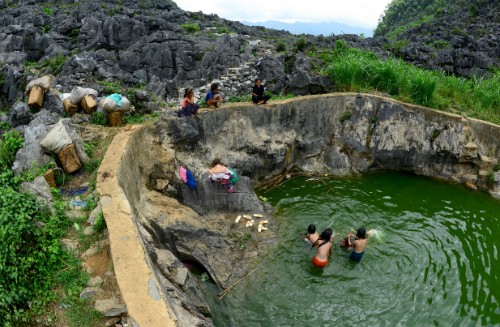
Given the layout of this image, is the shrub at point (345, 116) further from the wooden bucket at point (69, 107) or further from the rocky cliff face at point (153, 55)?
the wooden bucket at point (69, 107)

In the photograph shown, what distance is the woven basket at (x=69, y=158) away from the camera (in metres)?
6.55

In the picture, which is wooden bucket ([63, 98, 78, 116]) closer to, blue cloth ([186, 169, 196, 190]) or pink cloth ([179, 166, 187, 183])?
pink cloth ([179, 166, 187, 183])

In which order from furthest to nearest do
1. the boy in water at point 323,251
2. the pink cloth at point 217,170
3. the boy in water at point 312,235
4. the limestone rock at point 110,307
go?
the pink cloth at point 217,170 < the boy in water at point 312,235 < the boy in water at point 323,251 < the limestone rock at point 110,307

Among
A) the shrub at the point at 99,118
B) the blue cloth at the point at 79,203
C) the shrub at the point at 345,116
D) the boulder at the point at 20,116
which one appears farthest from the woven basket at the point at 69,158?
the shrub at the point at 345,116

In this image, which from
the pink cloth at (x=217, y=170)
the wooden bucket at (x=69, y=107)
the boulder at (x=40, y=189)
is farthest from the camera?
the pink cloth at (x=217, y=170)

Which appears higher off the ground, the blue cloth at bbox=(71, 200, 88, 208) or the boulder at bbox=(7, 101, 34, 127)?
the boulder at bbox=(7, 101, 34, 127)

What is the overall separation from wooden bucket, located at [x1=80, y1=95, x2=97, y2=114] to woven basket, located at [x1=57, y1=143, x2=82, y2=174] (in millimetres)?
2212

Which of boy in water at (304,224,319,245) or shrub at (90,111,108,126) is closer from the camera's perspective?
boy in water at (304,224,319,245)

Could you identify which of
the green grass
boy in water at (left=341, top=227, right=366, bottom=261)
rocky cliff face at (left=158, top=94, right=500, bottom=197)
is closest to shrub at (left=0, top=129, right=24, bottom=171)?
rocky cliff face at (left=158, top=94, right=500, bottom=197)

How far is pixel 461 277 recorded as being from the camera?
293 inches

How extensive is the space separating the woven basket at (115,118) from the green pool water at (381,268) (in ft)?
15.2

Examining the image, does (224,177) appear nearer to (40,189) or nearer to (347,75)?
(40,189)

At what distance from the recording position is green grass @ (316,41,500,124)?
469 inches

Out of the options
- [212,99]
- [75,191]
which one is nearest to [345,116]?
[212,99]
